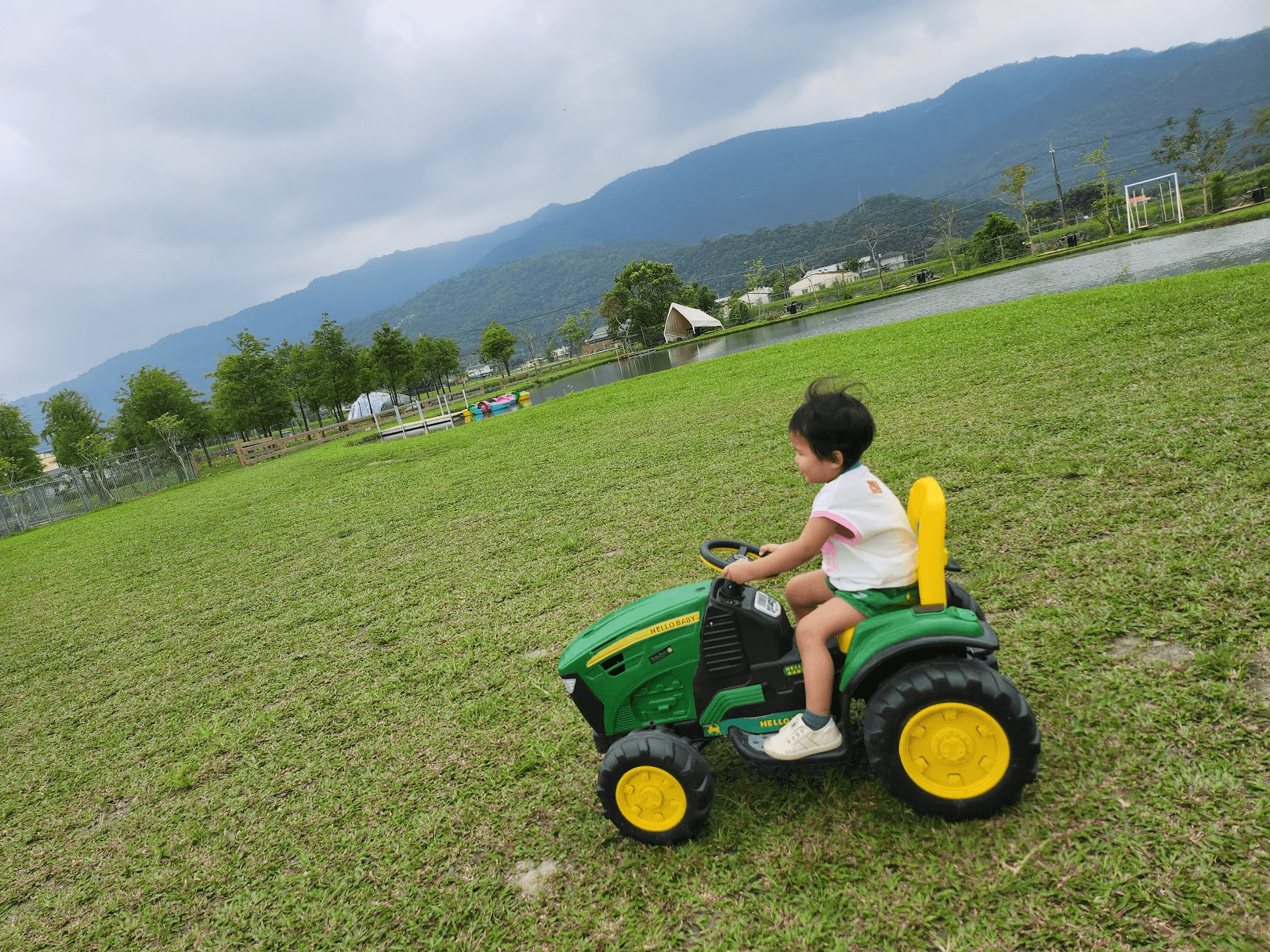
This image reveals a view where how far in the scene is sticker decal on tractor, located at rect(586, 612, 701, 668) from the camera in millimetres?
2648

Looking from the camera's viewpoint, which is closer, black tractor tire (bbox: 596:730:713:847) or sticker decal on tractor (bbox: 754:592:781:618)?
black tractor tire (bbox: 596:730:713:847)

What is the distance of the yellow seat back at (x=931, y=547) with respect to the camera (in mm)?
2217

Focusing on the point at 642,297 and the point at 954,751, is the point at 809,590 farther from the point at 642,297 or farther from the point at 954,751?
the point at 642,297

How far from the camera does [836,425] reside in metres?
2.36

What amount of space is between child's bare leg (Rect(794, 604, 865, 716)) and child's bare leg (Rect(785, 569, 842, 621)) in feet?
0.85

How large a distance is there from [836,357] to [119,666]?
43.1ft

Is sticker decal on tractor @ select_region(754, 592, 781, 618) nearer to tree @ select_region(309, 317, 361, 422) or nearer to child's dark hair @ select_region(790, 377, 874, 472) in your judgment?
child's dark hair @ select_region(790, 377, 874, 472)

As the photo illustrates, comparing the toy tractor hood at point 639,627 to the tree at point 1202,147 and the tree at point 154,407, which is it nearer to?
the tree at point 154,407

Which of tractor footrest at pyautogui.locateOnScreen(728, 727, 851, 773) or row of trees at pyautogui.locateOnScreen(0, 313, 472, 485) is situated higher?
row of trees at pyautogui.locateOnScreen(0, 313, 472, 485)

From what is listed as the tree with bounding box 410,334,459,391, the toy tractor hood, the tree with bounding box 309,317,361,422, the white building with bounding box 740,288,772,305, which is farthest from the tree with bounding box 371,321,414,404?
the white building with bounding box 740,288,772,305

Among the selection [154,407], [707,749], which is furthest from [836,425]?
[154,407]

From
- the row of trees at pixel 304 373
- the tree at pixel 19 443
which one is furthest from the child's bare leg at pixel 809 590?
the tree at pixel 19 443

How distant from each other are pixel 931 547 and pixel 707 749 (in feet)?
4.81

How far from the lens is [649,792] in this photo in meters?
2.52
